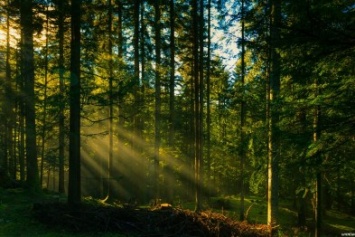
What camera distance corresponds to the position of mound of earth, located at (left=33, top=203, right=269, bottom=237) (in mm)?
9672

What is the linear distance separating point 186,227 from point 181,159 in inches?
668

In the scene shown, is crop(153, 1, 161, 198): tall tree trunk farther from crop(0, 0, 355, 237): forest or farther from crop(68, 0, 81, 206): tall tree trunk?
crop(68, 0, 81, 206): tall tree trunk

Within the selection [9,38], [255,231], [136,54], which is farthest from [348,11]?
[9,38]

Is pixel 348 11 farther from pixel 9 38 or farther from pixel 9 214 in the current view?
pixel 9 38

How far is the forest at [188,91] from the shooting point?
243 inches

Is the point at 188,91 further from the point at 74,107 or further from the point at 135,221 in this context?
the point at 135,221

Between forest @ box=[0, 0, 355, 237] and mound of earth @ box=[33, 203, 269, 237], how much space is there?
722 millimetres

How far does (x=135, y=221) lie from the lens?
10.2m

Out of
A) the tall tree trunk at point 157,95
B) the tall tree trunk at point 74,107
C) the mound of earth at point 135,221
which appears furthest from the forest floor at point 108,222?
the tall tree trunk at point 157,95

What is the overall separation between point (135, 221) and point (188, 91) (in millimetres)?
17227

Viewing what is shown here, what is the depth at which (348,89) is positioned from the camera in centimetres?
610

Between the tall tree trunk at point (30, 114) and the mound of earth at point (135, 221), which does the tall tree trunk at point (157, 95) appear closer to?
the tall tree trunk at point (30, 114)

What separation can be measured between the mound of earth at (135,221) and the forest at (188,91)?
2.37 feet

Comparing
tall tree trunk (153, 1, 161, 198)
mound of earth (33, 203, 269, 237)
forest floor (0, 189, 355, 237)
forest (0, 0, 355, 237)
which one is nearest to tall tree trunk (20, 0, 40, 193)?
forest (0, 0, 355, 237)
